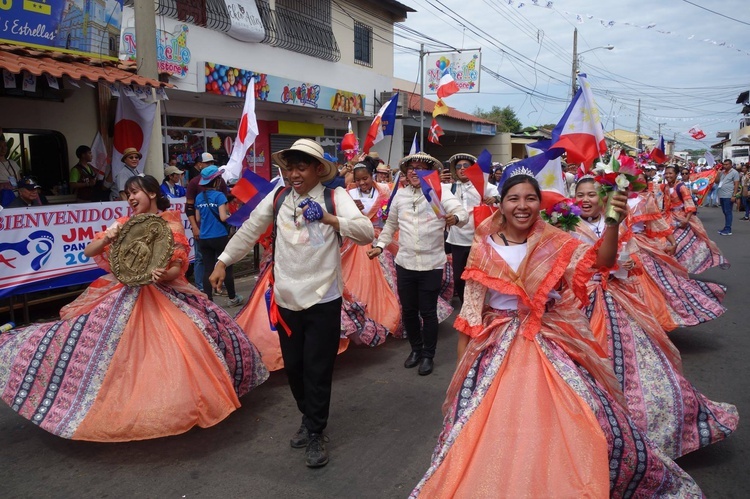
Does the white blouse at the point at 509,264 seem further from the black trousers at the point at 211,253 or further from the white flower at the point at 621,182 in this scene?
the black trousers at the point at 211,253

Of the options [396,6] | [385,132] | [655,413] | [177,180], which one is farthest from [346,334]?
[396,6]

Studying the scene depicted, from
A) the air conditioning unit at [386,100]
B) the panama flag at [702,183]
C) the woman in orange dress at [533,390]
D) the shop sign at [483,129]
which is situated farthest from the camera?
the shop sign at [483,129]

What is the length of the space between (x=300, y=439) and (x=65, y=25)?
700cm

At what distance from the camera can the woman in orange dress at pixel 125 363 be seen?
3.64 meters

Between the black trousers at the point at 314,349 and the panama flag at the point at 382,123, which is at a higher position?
the panama flag at the point at 382,123

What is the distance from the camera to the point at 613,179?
2.83 metres

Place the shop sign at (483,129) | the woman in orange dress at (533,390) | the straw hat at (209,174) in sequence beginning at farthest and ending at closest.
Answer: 1. the shop sign at (483,129)
2. the straw hat at (209,174)
3. the woman in orange dress at (533,390)

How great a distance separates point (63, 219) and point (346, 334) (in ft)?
11.8

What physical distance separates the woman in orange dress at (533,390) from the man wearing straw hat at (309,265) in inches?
34.5

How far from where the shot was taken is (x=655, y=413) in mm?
3529

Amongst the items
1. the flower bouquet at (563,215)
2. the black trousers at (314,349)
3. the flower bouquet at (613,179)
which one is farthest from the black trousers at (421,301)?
the flower bouquet at (613,179)

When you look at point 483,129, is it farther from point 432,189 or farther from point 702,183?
point 432,189

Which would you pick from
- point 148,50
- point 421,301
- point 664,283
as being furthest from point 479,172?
point 148,50

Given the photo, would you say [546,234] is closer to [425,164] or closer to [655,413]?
[655,413]
